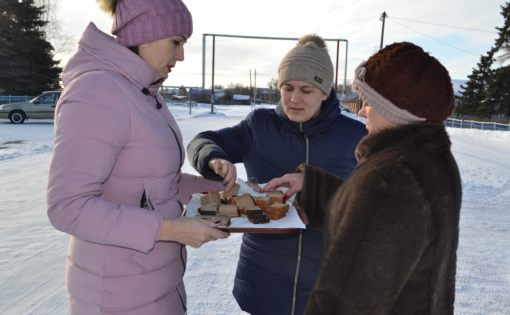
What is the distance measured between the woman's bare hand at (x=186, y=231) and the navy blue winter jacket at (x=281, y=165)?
2.25 feet

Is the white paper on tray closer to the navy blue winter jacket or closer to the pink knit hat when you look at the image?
the navy blue winter jacket

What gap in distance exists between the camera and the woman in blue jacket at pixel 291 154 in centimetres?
218

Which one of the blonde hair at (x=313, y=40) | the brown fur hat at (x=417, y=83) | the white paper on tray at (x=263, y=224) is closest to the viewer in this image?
the brown fur hat at (x=417, y=83)

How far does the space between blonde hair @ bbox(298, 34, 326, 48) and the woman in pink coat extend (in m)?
0.90

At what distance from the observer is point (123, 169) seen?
1540 millimetres

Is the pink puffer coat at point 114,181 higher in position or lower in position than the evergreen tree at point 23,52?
lower

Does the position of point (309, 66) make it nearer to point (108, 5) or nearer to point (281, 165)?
point (281, 165)

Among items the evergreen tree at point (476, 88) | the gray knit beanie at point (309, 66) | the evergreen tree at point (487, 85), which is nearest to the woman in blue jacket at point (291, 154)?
the gray knit beanie at point (309, 66)

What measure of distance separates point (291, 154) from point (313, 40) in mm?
698

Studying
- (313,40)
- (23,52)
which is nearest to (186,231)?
(313,40)

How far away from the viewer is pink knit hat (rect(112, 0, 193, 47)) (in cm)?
161

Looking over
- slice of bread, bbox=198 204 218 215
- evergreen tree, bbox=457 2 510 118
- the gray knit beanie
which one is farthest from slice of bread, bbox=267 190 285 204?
evergreen tree, bbox=457 2 510 118

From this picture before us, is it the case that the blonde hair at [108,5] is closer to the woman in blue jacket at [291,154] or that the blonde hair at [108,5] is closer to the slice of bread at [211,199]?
the woman in blue jacket at [291,154]

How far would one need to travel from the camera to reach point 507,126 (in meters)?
30.0
